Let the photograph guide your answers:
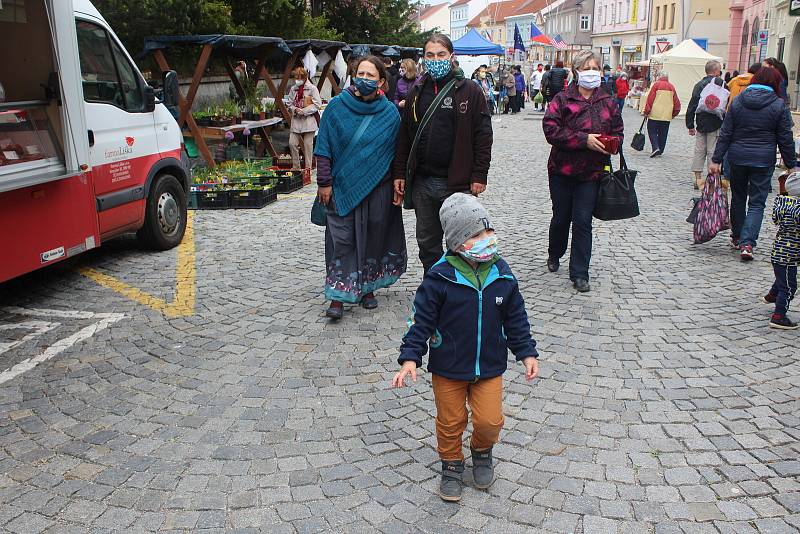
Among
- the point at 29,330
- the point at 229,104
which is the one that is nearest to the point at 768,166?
the point at 29,330

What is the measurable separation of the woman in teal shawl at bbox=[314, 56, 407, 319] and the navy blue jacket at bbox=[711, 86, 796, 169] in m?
3.62

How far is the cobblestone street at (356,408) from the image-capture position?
348cm

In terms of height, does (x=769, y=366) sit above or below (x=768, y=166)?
below

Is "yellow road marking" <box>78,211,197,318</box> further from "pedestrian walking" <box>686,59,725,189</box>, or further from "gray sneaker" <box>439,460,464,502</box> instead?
"pedestrian walking" <box>686,59,725,189</box>

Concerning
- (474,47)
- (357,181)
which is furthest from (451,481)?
(474,47)

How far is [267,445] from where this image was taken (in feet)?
13.3

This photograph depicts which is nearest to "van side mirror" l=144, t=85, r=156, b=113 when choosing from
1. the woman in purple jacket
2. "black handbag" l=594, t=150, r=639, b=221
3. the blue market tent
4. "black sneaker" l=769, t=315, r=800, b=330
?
the woman in purple jacket

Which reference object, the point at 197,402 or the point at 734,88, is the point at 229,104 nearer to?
the point at 734,88

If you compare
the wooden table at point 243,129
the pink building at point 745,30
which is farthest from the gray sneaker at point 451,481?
the pink building at point 745,30

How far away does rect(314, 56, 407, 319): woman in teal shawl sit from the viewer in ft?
18.6

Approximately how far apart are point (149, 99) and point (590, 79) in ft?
14.4

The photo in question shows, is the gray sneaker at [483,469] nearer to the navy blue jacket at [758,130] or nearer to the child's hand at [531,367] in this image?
the child's hand at [531,367]

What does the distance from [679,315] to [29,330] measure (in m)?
5.08

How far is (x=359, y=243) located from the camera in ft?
19.4
